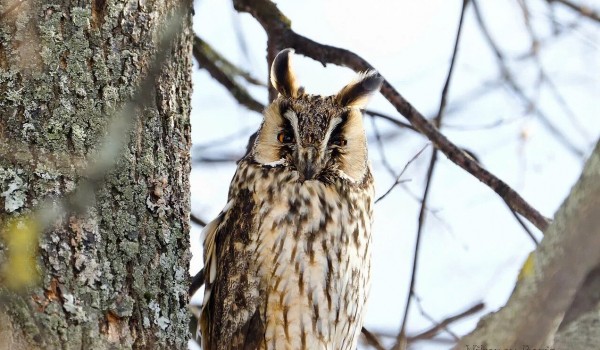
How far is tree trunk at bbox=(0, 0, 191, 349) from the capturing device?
1.82 m

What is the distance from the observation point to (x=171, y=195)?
217 centimetres

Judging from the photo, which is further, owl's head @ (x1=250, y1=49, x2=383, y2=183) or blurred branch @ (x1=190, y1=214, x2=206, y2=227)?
blurred branch @ (x1=190, y1=214, x2=206, y2=227)

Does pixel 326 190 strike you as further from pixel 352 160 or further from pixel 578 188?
pixel 578 188

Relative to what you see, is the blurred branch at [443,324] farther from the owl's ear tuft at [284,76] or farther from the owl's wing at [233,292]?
the owl's ear tuft at [284,76]

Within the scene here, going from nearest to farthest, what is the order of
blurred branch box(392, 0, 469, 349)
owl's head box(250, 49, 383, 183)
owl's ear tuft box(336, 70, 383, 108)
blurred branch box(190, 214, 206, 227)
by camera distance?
blurred branch box(392, 0, 469, 349) → owl's head box(250, 49, 383, 183) → owl's ear tuft box(336, 70, 383, 108) → blurred branch box(190, 214, 206, 227)

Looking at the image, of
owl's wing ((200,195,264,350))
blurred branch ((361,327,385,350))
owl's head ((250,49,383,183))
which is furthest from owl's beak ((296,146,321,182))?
blurred branch ((361,327,385,350))

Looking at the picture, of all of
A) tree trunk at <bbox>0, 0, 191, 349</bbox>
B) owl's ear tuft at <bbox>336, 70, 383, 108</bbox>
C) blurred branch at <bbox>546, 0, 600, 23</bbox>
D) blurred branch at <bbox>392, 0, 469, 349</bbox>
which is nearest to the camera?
tree trunk at <bbox>0, 0, 191, 349</bbox>

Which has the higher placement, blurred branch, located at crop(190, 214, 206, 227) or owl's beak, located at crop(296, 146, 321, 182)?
blurred branch, located at crop(190, 214, 206, 227)

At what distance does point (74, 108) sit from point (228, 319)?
2.84 ft

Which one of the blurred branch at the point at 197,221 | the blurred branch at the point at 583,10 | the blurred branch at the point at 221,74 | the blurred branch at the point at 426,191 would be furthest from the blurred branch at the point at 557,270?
the blurred branch at the point at 583,10

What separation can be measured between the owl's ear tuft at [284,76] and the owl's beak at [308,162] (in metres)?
0.27

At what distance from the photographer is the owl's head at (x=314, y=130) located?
8.51ft

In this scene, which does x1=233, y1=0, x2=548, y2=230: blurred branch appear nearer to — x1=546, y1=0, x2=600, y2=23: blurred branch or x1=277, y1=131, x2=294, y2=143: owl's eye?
x1=277, y1=131, x2=294, y2=143: owl's eye

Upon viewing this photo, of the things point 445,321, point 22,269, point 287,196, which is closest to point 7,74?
point 22,269
